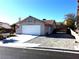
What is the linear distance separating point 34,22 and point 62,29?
1844cm

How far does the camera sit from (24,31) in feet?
82.4

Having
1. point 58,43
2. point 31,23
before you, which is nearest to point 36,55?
point 58,43

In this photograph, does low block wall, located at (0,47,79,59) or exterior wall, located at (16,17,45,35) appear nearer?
low block wall, located at (0,47,79,59)

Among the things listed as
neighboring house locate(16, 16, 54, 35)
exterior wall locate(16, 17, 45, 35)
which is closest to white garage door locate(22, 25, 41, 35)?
neighboring house locate(16, 16, 54, 35)

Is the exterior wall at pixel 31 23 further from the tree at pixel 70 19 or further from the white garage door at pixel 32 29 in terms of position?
the tree at pixel 70 19

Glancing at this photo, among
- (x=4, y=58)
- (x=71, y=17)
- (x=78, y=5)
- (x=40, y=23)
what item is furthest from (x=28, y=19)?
(x=71, y=17)

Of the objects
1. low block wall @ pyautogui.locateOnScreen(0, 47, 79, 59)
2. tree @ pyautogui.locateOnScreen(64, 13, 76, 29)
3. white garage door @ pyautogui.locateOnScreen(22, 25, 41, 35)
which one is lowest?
low block wall @ pyautogui.locateOnScreen(0, 47, 79, 59)

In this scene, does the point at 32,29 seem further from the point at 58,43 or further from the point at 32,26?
the point at 58,43

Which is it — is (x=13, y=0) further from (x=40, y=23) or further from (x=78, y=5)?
(x=78, y=5)

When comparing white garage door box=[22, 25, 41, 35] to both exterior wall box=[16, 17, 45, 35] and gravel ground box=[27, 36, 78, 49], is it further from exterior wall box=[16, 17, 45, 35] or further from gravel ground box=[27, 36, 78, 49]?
gravel ground box=[27, 36, 78, 49]

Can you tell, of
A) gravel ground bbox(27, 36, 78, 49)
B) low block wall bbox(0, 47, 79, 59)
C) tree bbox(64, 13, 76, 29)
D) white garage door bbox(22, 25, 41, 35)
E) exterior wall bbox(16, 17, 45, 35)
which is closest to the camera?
low block wall bbox(0, 47, 79, 59)

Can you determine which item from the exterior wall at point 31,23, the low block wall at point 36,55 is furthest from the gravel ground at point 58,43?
the exterior wall at point 31,23

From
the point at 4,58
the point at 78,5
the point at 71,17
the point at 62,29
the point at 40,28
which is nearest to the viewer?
the point at 4,58

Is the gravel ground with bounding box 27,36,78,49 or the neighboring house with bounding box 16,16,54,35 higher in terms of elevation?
the neighboring house with bounding box 16,16,54,35
